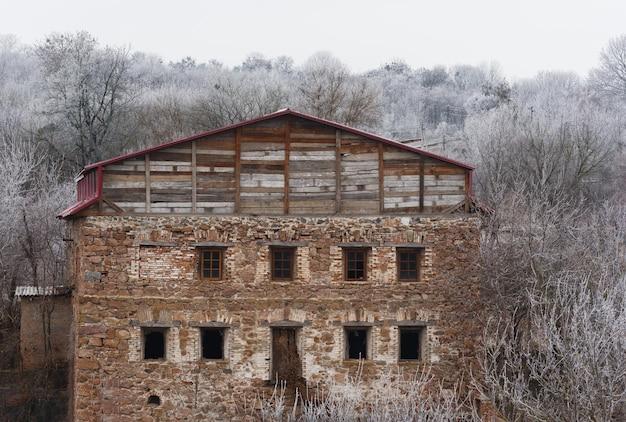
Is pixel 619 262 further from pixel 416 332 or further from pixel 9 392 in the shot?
pixel 9 392

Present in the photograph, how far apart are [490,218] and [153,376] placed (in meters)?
9.90

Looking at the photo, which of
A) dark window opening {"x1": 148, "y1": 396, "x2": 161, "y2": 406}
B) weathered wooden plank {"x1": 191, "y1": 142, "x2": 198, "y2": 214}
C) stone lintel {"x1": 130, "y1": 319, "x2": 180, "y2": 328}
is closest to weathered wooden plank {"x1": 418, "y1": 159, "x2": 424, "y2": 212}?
weathered wooden plank {"x1": 191, "y1": 142, "x2": 198, "y2": 214}

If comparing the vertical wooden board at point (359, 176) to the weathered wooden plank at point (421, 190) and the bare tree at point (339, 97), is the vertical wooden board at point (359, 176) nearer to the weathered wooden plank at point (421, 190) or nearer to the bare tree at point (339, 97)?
the weathered wooden plank at point (421, 190)

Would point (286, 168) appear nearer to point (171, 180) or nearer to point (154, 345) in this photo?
point (171, 180)

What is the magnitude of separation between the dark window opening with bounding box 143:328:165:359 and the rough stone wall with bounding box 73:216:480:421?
0.70 metres

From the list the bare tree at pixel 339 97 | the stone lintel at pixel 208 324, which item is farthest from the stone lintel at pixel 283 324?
the bare tree at pixel 339 97

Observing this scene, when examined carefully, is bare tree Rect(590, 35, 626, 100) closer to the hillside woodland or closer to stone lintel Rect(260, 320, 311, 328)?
the hillside woodland

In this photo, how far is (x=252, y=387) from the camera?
19484 mm

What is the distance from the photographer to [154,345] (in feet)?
66.3

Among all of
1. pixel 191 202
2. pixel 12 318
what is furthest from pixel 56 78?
pixel 191 202

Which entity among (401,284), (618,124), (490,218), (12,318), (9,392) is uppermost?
(618,124)

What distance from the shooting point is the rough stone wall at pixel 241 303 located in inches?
753

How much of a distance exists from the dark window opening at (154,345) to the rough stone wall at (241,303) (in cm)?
70

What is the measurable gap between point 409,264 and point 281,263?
10.6ft
